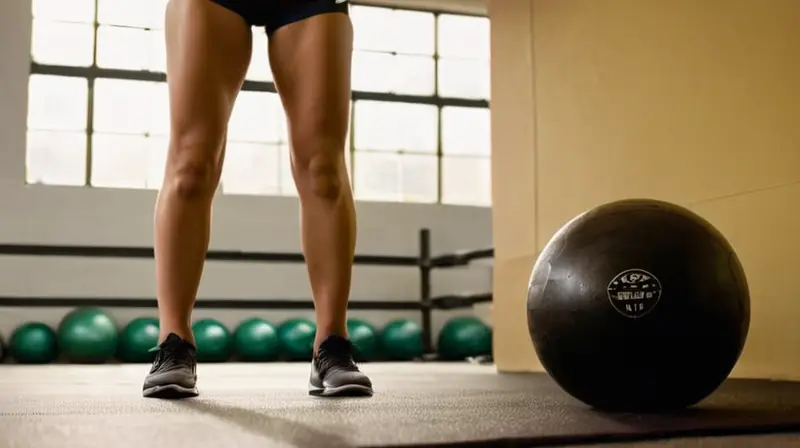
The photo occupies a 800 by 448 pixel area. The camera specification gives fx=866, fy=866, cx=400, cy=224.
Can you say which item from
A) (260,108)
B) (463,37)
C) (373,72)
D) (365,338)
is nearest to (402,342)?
(365,338)

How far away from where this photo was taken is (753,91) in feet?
7.61

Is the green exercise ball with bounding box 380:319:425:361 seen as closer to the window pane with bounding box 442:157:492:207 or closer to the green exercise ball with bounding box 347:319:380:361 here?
the green exercise ball with bounding box 347:319:380:361

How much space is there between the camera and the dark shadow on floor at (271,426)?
3.35ft

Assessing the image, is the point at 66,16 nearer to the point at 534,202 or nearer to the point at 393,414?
the point at 534,202

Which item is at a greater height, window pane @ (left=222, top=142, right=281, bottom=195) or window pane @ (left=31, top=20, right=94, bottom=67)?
window pane @ (left=31, top=20, right=94, bottom=67)

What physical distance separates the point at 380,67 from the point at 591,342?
19.3ft

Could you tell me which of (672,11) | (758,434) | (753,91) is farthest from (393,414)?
(672,11)

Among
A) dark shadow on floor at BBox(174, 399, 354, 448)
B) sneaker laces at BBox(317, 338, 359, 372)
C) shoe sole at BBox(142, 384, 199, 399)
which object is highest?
sneaker laces at BBox(317, 338, 359, 372)

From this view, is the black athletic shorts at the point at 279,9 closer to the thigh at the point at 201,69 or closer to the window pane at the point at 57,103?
the thigh at the point at 201,69

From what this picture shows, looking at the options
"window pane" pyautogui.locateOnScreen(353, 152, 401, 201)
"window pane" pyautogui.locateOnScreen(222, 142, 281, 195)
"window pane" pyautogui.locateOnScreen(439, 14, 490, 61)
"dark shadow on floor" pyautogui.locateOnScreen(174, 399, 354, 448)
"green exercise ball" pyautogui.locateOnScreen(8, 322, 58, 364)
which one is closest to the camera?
"dark shadow on floor" pyautogui.locateOnScreen(174, 399, 354, 448)

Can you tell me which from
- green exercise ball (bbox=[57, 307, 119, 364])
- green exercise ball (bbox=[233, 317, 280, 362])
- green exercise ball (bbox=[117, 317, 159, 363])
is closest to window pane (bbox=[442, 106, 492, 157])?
green exercise ball (bbox=[233, 317, 280, 362])

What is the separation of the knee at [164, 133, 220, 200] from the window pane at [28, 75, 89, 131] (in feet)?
16.0

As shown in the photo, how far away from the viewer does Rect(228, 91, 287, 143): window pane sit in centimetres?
665

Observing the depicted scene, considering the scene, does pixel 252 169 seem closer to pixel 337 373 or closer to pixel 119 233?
pixel 119 233
